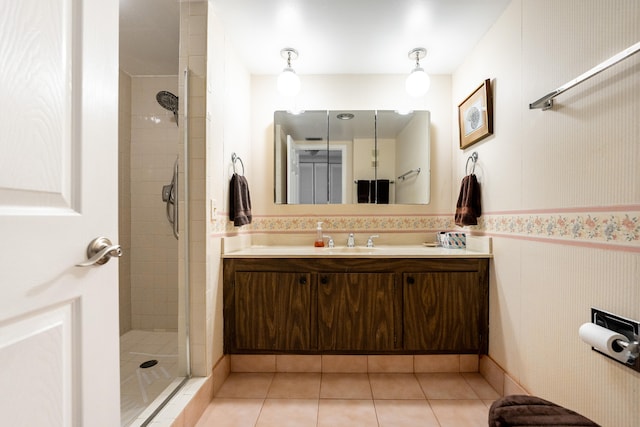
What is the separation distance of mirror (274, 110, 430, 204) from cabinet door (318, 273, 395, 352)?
30.4 inches

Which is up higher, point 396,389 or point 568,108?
point 568,108

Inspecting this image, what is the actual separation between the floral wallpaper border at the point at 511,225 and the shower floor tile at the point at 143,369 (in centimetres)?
97

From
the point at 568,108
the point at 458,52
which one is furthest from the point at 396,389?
the point at 458,52

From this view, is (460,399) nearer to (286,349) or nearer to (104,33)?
(286,349)

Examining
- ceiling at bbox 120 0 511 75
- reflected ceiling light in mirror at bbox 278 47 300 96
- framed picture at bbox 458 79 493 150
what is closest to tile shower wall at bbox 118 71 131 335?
ceiling at bbox 120 0 511 75

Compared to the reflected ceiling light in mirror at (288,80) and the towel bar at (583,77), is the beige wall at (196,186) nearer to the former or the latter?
the reflected ceiling light in mirror at (288,80)

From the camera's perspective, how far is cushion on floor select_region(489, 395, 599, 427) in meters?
0.93

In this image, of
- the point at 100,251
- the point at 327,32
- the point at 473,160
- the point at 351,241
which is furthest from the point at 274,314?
the point at 327,32

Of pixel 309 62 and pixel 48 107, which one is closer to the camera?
pixel 48 107

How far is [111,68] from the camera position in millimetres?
865

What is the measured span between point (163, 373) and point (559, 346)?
2206mm

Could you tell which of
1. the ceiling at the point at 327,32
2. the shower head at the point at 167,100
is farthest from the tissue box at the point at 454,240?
the shower head at the point at 167,100

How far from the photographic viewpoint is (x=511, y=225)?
168 cm

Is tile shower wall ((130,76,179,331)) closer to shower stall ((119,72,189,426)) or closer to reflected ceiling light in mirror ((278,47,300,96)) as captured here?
shower stall ((119,72,189,426))
